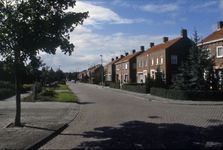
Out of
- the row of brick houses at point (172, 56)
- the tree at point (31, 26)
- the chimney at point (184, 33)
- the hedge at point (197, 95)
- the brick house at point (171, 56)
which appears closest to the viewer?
the tree at point (31, 26)

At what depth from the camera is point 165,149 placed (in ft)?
16.8

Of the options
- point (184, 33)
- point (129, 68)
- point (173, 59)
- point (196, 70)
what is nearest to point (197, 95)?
point (196, 70)

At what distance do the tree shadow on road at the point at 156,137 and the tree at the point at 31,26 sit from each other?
366 centimetres

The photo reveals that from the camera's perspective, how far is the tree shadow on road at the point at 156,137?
17.8ft

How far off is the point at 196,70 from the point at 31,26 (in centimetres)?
1501

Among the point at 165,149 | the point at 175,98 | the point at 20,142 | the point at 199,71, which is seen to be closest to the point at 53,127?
the point at 20,142

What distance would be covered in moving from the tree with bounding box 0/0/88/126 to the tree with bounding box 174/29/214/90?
1340 cm

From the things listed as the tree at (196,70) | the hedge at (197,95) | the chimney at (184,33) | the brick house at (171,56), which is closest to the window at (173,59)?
the brick house at (171,56)

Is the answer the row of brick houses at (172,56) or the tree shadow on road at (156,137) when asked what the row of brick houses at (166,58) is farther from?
the tree shadow on road at (156,137)

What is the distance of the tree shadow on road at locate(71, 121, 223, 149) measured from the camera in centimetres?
543

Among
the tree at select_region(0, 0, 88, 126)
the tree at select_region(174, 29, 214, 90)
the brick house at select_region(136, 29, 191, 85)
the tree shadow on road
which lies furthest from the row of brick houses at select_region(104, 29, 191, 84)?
the tree at select_region(0, 0, 88, 126)

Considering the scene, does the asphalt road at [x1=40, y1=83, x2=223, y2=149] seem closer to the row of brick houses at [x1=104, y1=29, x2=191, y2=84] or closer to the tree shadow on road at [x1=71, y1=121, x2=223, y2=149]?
the tree shadow on road at [x1=71, y1=121, x2=223, y2=149]

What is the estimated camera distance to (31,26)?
691 cm

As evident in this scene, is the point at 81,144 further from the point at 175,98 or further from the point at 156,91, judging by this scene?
the point at 156,91
